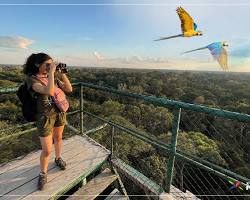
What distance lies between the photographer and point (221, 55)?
2.14 metres

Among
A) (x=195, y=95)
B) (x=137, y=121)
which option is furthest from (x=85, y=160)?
(x=195, y=95)

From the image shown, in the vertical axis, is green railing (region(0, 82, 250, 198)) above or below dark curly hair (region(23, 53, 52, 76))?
below

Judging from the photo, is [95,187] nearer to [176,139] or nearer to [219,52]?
[176,139]

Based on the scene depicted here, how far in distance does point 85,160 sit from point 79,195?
1.63 ft

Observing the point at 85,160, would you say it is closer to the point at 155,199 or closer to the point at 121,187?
the point at 121,187

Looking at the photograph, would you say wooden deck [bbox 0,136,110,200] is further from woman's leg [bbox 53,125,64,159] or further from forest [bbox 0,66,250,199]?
forest [bbox 0,66,250,199]

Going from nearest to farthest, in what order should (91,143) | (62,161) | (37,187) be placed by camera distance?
1. (37,187)
2. (62,161)
3. (91,143)

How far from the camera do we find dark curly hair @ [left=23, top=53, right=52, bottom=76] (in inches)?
86.7

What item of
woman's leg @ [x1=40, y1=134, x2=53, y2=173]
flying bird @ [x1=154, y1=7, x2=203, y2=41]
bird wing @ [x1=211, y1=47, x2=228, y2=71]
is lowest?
woman's leg @ [x1=40, y1=134, x2=53, y2=173]

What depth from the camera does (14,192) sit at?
2.33 m

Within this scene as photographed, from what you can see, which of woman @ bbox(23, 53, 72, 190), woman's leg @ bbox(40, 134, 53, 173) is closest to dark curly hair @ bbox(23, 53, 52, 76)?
woman @ bbox(23, 53, 72, 190)

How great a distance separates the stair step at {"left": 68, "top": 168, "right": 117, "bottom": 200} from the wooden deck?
14 cm

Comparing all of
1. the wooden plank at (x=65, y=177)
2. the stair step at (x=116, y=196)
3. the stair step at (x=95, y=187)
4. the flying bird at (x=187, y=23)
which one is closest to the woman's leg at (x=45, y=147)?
the wooden plank at (x=65, y=177)

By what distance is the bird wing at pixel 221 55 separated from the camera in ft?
6.72
